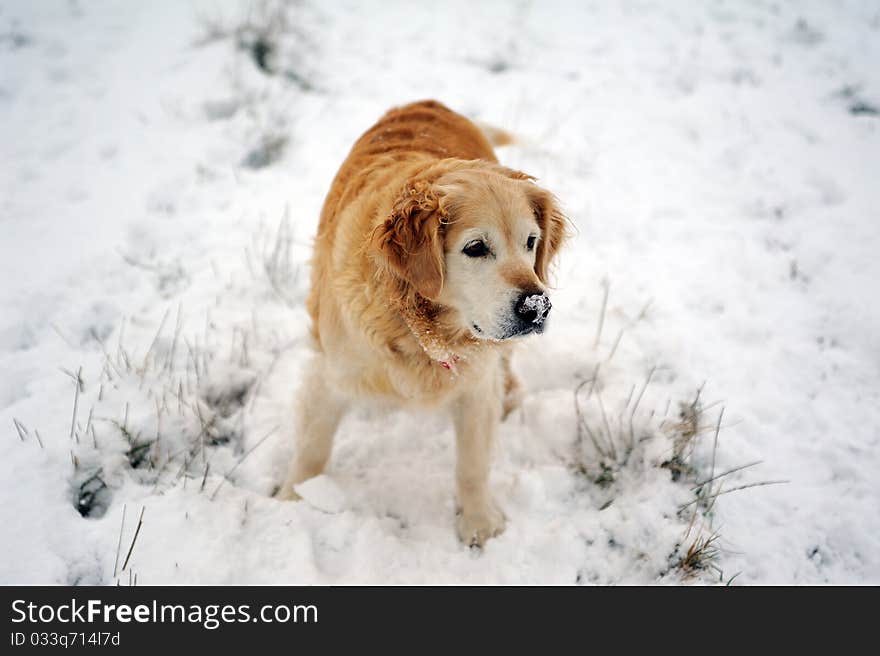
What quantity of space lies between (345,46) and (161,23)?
5.62ft

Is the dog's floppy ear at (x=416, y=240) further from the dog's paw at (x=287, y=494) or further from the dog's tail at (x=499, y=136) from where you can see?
the dog's tail at (x=499, y=136)

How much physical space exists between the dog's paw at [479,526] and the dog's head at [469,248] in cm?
84

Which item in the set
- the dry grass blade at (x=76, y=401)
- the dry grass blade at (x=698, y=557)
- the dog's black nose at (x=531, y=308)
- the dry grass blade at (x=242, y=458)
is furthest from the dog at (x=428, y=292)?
the dry grass blade at (x=76, y=401)

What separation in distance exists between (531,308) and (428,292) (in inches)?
14.6

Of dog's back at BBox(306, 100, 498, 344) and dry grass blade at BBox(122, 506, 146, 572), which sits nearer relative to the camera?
dry grass blade at BBox(122, 506, 146, 572)

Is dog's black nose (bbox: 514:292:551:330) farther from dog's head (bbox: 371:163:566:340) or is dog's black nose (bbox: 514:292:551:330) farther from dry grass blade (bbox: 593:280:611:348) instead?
dry grass blade (bbox: 593:280:611:348)

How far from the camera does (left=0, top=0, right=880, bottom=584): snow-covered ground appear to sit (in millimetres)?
2152

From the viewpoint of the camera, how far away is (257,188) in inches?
157

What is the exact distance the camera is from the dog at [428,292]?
1.84 m

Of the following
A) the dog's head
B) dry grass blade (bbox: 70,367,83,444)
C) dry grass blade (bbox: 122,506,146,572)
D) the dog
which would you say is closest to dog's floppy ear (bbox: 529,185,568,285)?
the dog

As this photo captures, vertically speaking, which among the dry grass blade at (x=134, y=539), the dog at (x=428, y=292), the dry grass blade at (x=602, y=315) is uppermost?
the dog at (x=428, y=292)

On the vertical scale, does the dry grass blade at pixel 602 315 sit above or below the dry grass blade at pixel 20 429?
above
